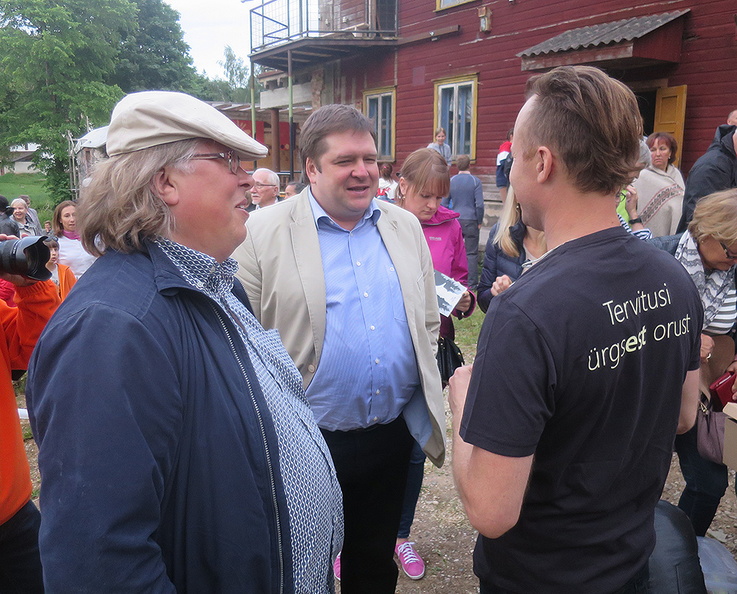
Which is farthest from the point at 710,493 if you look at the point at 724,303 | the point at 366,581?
the point at 366,581

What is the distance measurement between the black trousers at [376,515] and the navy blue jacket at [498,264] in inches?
43.2

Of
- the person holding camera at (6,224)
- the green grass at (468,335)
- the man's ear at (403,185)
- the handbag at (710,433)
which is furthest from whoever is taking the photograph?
the person holding camera at (6,224)

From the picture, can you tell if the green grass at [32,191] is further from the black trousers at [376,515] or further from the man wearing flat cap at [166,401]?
the man wearing flat cap at [166,401]

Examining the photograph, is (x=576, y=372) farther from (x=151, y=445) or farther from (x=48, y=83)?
(x=48, y=83)

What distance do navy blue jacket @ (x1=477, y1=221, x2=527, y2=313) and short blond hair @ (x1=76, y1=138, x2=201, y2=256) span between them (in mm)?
2233

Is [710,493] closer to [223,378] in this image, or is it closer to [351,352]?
[351,352]

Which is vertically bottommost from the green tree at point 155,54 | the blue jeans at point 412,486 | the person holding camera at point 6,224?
the blue jeans at point 412,486

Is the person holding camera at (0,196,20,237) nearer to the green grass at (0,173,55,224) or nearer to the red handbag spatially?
the red handbag

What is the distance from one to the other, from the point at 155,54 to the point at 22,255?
40.3m

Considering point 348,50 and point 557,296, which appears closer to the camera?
point 557,296

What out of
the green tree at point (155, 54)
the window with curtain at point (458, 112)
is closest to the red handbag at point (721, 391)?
the window with curtain at point (458, 112)

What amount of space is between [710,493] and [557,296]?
2.04 m

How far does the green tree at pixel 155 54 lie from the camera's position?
35.4 m

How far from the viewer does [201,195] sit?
1.25m
